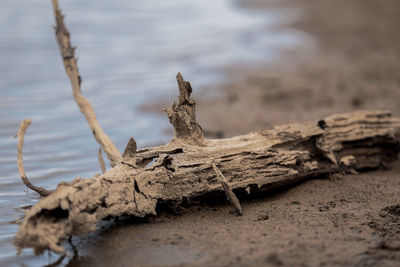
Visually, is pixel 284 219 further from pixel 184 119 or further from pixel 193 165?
pixel 184 119

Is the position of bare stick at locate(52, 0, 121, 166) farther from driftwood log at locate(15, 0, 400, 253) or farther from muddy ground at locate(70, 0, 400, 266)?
muddy ground at locate(70, 0, 400, 266)

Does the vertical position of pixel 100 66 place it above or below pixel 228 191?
above

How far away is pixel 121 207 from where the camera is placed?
2.62 metres

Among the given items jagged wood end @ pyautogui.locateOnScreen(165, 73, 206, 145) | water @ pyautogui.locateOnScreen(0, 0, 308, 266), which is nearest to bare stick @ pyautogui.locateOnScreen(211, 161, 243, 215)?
jagged wood end @ pyautogui.locateOnScreen(165, 73, 206, 145)

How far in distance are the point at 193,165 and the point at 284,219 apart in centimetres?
55

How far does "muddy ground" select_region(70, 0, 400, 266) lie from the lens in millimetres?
2324

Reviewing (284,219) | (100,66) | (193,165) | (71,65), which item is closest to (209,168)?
(193,165)

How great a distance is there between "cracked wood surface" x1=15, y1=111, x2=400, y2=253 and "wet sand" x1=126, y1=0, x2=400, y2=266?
0.39 feet

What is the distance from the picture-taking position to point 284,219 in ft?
9.21

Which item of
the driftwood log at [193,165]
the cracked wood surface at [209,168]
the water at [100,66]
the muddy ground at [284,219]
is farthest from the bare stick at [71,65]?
the muddy ground at [284,219]

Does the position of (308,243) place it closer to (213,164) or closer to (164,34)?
(213,164)

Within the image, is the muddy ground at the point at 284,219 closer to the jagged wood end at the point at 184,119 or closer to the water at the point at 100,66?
the jagged wood end at the point at 184,119

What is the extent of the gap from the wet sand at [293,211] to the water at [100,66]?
0.56 metres

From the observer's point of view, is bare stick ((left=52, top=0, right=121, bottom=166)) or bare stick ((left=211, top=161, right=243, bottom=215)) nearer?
bare stick ((left=211, top=161, right=243, bottom=215))
